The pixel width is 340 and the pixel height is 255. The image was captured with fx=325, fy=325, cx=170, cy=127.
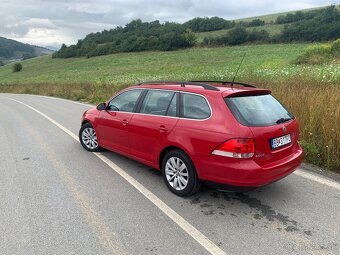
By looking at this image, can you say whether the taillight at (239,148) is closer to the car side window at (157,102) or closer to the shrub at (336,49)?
the car side window at (157,102)

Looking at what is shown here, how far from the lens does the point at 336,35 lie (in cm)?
6706

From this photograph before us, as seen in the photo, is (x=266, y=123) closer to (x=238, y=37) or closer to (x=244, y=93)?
(x=244, y=93)

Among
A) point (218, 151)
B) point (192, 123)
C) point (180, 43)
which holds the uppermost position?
point (180, 43)

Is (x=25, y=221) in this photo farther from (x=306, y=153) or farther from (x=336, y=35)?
(x=336, y=35)

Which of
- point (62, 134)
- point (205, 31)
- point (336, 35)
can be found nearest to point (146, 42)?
point (205, 31)

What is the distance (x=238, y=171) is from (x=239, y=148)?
0.28 m

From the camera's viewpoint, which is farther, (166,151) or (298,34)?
(298,34)

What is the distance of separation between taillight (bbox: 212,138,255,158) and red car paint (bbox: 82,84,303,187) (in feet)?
0.13

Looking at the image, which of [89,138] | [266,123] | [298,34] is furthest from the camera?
[298,34]

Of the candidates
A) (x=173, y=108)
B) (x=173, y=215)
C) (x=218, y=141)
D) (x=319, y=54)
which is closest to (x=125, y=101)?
(x=173, y=108)

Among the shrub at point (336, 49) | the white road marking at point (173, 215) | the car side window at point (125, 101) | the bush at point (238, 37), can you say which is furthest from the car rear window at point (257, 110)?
the bush at point (238, 37)

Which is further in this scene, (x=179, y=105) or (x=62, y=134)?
(x=62, y=134)

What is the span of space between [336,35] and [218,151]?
7405 cm

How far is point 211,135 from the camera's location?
409 centimetres
